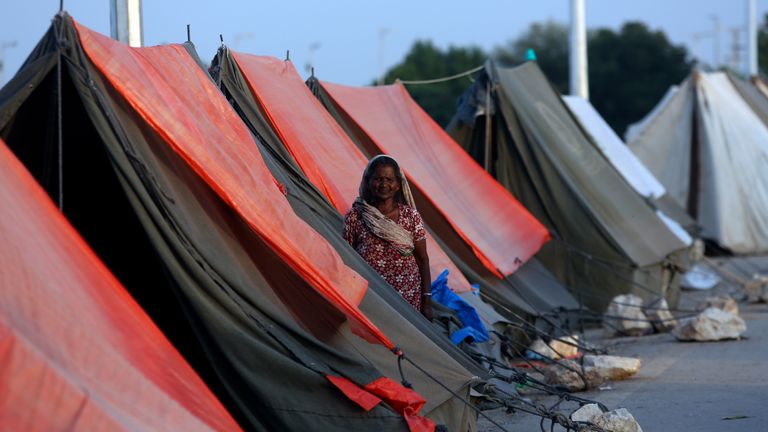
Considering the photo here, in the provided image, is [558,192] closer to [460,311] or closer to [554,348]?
[554,348]

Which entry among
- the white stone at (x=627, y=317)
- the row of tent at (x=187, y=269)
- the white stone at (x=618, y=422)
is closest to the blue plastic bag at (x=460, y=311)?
the row of tent at (x=187, y=269)

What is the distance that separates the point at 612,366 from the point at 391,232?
2189mm

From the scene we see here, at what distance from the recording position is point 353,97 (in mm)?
9484

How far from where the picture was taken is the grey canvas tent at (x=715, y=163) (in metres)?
19.5

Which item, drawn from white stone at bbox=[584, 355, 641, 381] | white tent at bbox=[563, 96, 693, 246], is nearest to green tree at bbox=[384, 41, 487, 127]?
white tent at bbox=[563, 96, 693, 246]

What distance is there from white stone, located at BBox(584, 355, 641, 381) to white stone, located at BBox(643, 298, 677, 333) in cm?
222

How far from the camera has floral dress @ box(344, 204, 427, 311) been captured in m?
6.50

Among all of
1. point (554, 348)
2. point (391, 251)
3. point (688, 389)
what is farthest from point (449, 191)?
point (391, 251)

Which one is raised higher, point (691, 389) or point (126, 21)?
point (126, 21)

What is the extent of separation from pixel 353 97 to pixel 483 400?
3953 mm

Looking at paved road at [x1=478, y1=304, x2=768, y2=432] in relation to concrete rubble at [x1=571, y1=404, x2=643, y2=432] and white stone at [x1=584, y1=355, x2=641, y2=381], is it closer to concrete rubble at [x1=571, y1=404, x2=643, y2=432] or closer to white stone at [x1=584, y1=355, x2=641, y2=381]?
white stone at [x1=584, y1=355, x2=641, y2=381]

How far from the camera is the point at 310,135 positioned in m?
7.69

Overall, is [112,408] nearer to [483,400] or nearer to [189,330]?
[189,330]

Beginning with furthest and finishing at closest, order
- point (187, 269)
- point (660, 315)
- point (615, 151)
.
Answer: point (615, 151)
point (660, 315)
point (187, 269)
